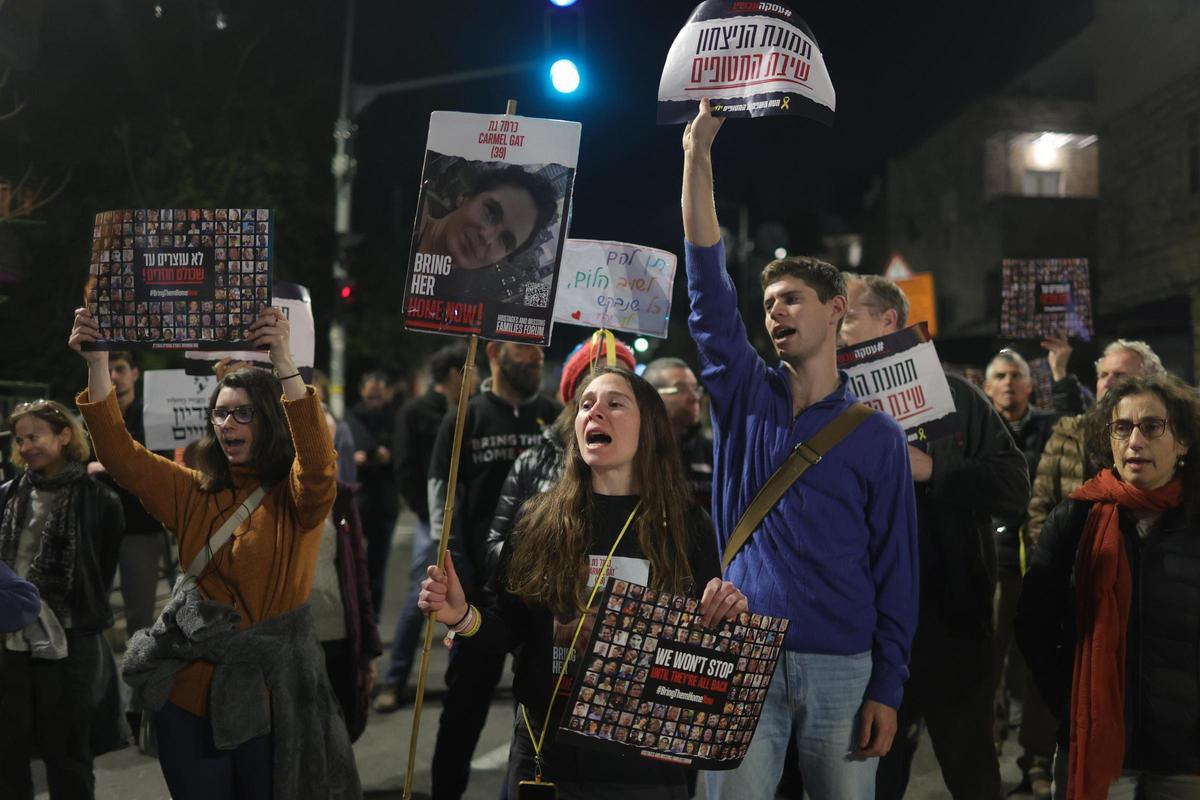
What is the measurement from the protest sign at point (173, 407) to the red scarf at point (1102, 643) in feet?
14.8

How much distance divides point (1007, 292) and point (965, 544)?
310cm

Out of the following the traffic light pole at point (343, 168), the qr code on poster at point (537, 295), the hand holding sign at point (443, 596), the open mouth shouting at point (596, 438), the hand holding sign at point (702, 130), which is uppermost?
the traffic light pole at point (343, 168)

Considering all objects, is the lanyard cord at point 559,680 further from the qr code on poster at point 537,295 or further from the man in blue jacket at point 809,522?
the qr code on poster at point 537,295

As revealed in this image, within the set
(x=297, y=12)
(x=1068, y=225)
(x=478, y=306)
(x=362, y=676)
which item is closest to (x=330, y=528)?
(x=362, y=676)

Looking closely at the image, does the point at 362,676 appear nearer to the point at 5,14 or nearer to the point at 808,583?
the point at 808,583

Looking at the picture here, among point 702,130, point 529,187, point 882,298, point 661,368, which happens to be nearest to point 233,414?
point 529,187

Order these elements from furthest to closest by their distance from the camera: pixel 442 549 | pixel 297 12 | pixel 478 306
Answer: pixel 297 12
pixel 478 306
pixel 442 549

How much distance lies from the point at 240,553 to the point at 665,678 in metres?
1.73

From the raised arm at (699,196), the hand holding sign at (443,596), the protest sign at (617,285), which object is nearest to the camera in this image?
the hand holding sign at (443,596)

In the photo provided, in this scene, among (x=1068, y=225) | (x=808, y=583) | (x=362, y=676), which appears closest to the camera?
(x=808, y=583)

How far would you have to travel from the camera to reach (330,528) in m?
5.23

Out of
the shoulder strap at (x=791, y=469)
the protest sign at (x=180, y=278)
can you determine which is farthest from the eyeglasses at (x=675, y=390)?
the protest sign at (x=180, y=278)

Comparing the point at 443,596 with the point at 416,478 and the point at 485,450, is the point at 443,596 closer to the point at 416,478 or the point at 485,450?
the point at 485,450

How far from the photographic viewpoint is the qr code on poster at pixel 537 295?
12.4ft
